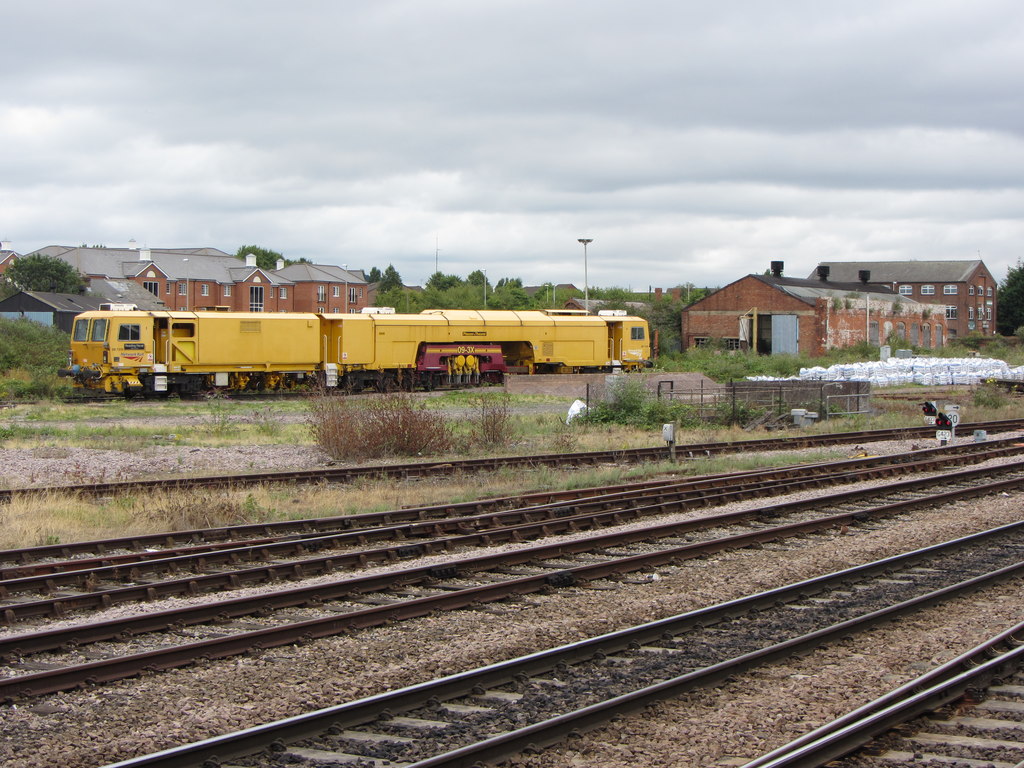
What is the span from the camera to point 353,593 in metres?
9.97

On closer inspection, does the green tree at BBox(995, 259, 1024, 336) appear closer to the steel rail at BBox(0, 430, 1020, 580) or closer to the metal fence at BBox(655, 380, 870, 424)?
the metal fence at BBox(655, 380, 870, 424)

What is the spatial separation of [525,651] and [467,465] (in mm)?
11715

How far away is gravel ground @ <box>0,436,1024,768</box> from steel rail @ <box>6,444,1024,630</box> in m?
1.74

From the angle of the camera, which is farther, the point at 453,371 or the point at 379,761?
the point at 453,371

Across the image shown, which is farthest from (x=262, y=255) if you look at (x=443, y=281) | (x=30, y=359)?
(x=30, y=359)

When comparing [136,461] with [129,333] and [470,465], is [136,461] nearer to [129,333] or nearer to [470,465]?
[470,465]

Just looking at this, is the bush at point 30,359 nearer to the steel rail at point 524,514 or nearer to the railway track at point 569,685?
the steel rail at point 524,514

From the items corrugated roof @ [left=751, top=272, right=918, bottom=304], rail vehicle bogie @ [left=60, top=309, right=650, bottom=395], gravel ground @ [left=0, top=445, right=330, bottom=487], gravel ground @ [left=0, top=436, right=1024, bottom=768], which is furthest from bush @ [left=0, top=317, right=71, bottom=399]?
corrugated roof @ [left=751, top=272, right=918, bottom=304]

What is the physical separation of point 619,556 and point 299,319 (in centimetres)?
2755

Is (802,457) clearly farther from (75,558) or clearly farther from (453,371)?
(453,371)

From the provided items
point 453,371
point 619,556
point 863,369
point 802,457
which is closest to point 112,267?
point 453,371

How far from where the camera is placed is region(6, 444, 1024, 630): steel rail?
9594 millimetres

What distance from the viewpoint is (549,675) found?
7.62 metres

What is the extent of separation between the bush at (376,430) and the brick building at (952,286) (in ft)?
288
